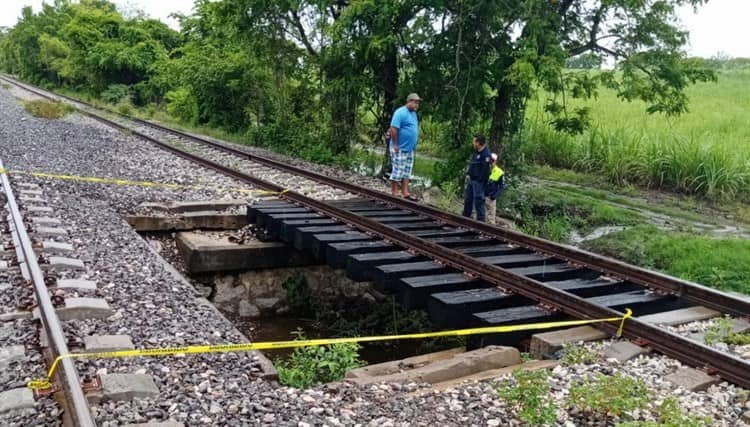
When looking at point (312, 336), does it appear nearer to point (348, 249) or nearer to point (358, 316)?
point (358, 316)

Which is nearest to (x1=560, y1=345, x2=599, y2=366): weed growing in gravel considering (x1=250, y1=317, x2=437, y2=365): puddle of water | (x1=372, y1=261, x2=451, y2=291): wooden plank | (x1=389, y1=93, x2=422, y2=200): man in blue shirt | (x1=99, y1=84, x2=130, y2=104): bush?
(x1=372, y1=261, x2=451, y2=291): wooden plank

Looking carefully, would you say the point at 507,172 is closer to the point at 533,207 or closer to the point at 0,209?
the point at 533,207

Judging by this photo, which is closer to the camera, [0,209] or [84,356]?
[84,356]

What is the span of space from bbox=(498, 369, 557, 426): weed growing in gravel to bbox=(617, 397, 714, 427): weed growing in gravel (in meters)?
0.40

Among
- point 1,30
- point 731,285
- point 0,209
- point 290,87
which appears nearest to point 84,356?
point 0,209

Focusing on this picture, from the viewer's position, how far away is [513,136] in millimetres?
13305

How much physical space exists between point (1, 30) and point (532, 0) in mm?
131474

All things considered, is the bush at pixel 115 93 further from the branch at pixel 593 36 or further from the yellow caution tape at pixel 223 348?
the yellow caution tape at pixel 223 348

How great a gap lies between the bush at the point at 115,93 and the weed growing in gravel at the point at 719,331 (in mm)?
36842

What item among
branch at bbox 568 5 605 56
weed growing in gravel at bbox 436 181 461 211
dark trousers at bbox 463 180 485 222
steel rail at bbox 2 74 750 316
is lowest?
weed growing in gravel at bbox 436 181 461 211

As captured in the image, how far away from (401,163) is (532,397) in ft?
22.8

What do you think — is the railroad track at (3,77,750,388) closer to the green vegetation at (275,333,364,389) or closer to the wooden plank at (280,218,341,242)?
the wooden plank at (280,218,341,242)

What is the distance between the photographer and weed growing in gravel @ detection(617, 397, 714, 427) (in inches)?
132

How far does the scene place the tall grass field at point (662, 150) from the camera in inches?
548
